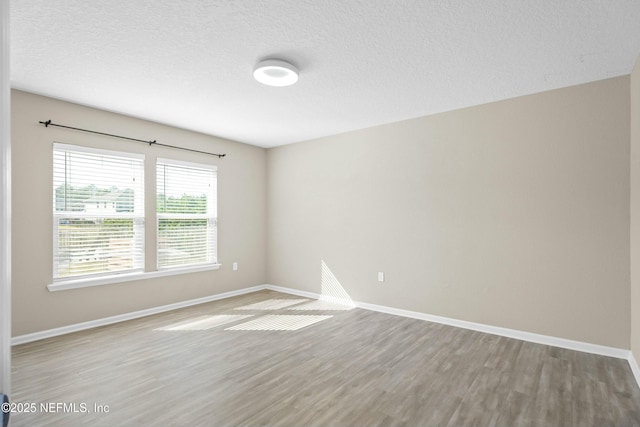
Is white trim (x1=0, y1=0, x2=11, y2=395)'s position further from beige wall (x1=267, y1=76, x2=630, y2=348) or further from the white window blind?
beige wall (x1=267, y1=76, x2=630, y2=348)

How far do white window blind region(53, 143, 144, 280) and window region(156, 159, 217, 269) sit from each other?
1.01 ft

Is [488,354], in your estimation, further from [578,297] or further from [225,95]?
[225,95]

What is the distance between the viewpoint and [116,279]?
402cm

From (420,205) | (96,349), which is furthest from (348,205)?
(96,349)

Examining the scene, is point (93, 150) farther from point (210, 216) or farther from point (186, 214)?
point (210, 216)

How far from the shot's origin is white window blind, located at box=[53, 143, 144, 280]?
3645mm

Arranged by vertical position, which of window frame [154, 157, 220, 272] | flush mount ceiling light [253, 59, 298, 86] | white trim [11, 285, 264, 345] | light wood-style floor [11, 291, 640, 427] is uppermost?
flush mount ceiling light [253, 59, 298, 86]

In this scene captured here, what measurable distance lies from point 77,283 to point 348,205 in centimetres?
363

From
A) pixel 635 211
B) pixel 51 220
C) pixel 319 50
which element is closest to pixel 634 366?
pixel 635 211

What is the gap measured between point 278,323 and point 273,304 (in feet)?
3.05

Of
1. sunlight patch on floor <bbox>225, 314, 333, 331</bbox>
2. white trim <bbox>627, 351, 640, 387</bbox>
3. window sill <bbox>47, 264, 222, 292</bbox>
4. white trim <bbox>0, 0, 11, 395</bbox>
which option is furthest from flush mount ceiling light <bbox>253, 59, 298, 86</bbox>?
white trim <bbox>627, 351, 640, 387</bbox>

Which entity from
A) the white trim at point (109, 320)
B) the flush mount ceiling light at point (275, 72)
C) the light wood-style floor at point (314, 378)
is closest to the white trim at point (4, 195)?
the light wood-style floor at point (314, 378)

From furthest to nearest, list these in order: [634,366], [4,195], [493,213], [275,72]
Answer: [493,213] → [275,72] → [634,366] → [4,195]

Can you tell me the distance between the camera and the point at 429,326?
390 cm
